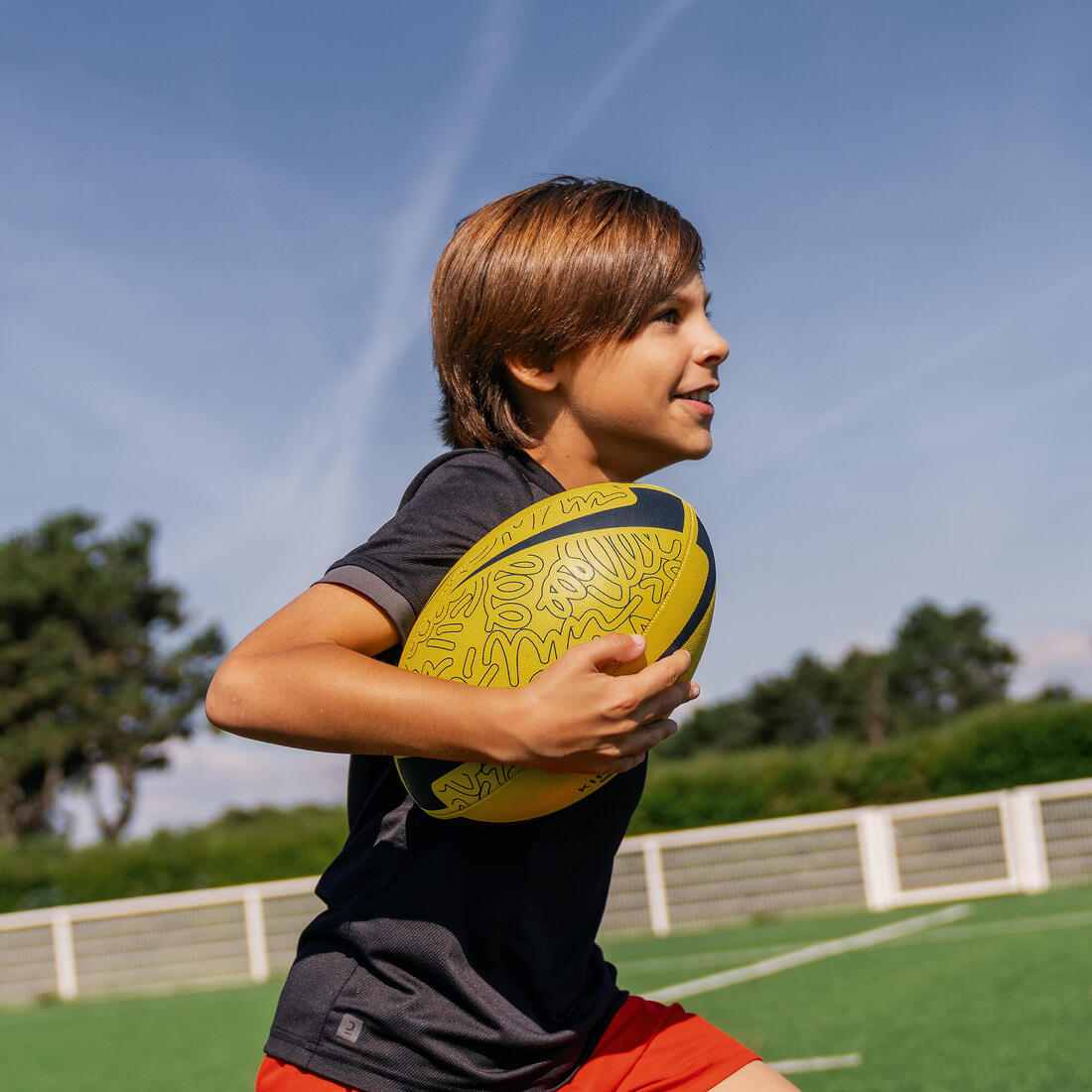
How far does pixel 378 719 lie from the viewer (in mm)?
1552

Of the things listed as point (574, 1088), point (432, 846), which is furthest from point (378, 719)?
point (574, 1088)

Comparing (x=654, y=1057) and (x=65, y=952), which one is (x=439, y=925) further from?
(x=65, y=952)

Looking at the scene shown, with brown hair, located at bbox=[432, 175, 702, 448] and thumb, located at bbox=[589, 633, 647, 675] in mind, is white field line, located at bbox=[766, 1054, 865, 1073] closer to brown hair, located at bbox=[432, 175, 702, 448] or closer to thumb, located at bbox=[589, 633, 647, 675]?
brown hair, located at bbox=[432, 175, 702, 448]

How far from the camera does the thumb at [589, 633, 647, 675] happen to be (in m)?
1.57

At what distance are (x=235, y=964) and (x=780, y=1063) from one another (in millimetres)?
11599

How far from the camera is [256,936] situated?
15.7 meters

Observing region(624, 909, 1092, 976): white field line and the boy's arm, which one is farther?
region(624, 909, 1092, 976): white field line

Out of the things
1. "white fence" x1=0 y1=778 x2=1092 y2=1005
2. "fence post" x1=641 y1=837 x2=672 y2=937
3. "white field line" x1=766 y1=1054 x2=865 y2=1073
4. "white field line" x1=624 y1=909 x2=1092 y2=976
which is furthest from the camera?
"fence post" x1=641 y1=837 x2=672 y2=937

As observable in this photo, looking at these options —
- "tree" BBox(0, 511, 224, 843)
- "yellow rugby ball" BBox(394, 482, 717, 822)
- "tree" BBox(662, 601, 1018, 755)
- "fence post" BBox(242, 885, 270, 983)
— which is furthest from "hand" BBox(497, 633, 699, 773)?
"tree" BBox(662, 601, 1018, 755)

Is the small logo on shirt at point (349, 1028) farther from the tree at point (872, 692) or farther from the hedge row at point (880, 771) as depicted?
the tree at point (872, 692)

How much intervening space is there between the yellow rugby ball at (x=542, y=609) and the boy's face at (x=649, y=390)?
173mm

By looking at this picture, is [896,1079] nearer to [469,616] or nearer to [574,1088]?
[574,1088]

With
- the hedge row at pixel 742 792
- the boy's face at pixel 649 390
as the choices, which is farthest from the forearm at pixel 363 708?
the hedge row at pixel 742 792

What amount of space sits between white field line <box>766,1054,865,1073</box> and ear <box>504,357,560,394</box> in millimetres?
4601
